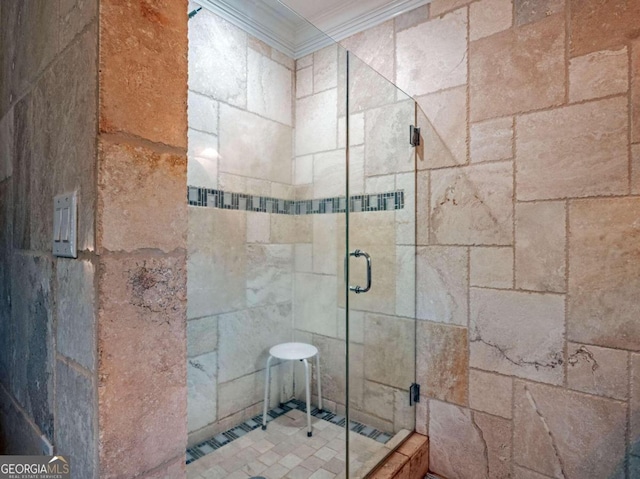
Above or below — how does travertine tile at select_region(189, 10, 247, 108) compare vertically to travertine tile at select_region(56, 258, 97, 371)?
above

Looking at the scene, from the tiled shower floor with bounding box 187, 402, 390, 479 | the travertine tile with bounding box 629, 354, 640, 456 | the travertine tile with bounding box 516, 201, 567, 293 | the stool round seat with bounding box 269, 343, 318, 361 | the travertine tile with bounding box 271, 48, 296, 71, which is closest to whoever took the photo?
the travertine tile with bounding box 629, 354, 640, 456

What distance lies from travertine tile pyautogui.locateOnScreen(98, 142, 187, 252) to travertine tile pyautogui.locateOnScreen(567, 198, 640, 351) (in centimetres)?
155

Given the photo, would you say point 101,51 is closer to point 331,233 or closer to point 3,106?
point 3,106

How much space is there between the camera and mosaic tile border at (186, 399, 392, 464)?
5.96 ft

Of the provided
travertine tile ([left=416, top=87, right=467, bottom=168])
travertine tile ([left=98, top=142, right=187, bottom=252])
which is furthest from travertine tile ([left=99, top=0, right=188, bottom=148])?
travertine tile ([left=416, top=87, right=467, bottom=168])

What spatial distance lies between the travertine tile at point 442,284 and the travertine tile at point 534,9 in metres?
1.08

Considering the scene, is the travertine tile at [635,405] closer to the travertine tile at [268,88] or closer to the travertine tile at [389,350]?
the travertine tile at [389,350]

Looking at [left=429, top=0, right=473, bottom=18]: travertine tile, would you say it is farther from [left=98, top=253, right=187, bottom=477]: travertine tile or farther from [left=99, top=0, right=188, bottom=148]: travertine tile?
[left=98, top=253, right=187, bottom=477]: travertine tile

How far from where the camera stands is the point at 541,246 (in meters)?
1.52

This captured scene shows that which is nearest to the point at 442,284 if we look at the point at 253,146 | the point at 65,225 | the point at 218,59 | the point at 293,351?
the point at 293,351

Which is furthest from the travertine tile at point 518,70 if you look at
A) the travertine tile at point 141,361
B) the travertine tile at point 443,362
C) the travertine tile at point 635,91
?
the travertine tile at point 141,361

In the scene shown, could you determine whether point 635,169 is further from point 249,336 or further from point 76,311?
point 249,336

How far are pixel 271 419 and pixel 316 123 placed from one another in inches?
75.5

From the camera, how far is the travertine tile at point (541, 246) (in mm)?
1473
